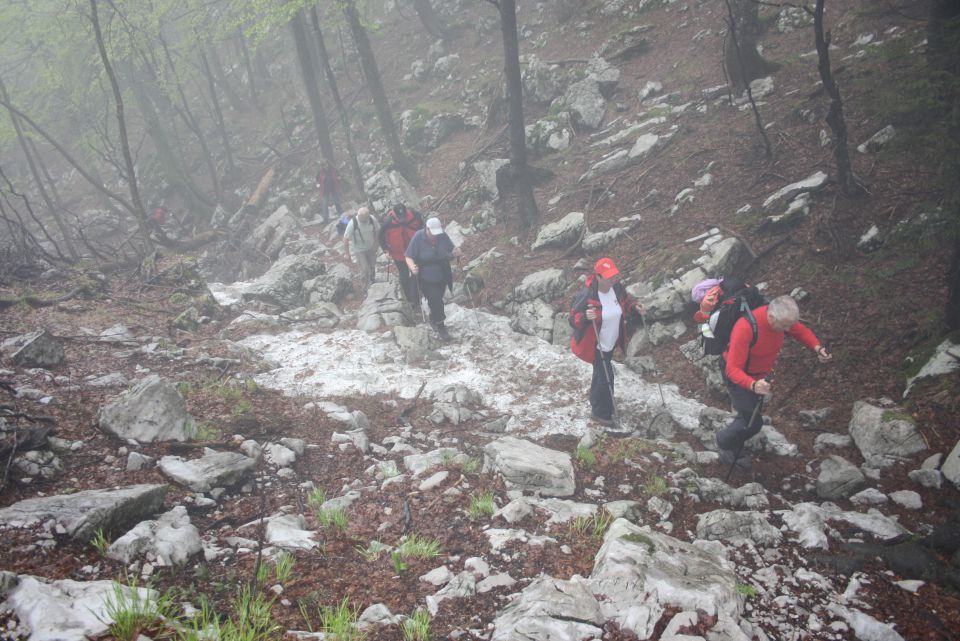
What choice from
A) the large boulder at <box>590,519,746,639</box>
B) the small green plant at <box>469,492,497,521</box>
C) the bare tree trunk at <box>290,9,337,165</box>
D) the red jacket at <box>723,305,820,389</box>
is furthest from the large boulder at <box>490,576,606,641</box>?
the bare tree trunk at <box>290,9,337,165</box>

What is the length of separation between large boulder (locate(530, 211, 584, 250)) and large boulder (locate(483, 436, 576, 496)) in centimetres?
702

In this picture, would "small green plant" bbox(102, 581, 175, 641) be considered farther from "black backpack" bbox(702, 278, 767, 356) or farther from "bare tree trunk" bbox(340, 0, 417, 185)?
"bare tree trunk" bbox(340, 0, 417, 185)

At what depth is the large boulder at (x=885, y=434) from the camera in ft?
17.1

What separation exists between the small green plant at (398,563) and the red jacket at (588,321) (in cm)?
384

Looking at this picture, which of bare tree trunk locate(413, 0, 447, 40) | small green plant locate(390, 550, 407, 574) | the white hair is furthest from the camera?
bare tree trunk locate(413, 0, 447, 40)

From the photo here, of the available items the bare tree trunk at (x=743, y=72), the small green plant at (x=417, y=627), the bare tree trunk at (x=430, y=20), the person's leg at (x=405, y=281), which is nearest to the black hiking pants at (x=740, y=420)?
the small green plant at (x=417, y=627)

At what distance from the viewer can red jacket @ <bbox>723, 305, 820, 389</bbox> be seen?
16.8 feet

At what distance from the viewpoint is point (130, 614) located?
248cm

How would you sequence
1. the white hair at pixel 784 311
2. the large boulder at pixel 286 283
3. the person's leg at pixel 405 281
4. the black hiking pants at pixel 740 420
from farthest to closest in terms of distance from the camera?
the large boulder at pixel 286 283 → the person's leg at pixel 405 281 → the black hiking pants at pixel 740 420 → the white hair at pixel 784 311

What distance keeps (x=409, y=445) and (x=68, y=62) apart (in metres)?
28.2

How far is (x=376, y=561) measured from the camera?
3.83 metres

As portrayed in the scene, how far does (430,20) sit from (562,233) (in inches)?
766

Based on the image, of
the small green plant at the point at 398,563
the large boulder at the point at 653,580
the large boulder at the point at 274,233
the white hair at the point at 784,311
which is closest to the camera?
the large boulder at the point at 653,580

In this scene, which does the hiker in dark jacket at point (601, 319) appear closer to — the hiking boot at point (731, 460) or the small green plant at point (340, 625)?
the hiking boot at point (731, 460)
